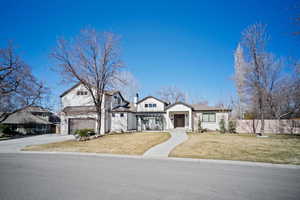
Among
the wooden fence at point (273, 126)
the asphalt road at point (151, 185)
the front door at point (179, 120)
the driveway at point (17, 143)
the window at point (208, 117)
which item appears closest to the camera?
the asphalt road at point (151, 185)

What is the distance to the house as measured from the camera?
85.5 ft

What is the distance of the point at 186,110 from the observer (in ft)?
86.0

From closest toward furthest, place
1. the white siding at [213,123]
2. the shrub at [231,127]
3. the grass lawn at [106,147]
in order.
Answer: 1. the grass lawn at [106,147]
2. the shrub at [231,127]
3. the white siding at [213,123]

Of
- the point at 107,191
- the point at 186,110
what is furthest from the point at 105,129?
the point at 107,191

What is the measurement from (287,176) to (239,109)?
29762 mm

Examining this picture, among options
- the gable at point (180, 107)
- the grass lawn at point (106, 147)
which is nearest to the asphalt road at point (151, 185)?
the grass lawn at point (106, 147)

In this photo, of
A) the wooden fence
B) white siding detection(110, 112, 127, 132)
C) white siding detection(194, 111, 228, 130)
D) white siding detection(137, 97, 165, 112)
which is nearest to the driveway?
white siding detection(110, 112, 127, 132)

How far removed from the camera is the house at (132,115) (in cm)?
2605

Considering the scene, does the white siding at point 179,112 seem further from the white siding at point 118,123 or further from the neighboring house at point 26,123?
the neighboring house at point 26,123

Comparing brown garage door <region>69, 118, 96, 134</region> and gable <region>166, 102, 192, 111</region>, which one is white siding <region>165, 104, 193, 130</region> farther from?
brown garage door <region>69, 118, 96, 134</region>

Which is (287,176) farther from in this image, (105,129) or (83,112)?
(83,112)

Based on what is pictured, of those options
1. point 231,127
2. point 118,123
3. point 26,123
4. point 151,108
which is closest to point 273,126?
point 231,127

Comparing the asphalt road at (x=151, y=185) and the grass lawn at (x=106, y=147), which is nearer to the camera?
the asphalt road at (x=151, y=185)

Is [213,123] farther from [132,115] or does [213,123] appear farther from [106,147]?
[106,147]
